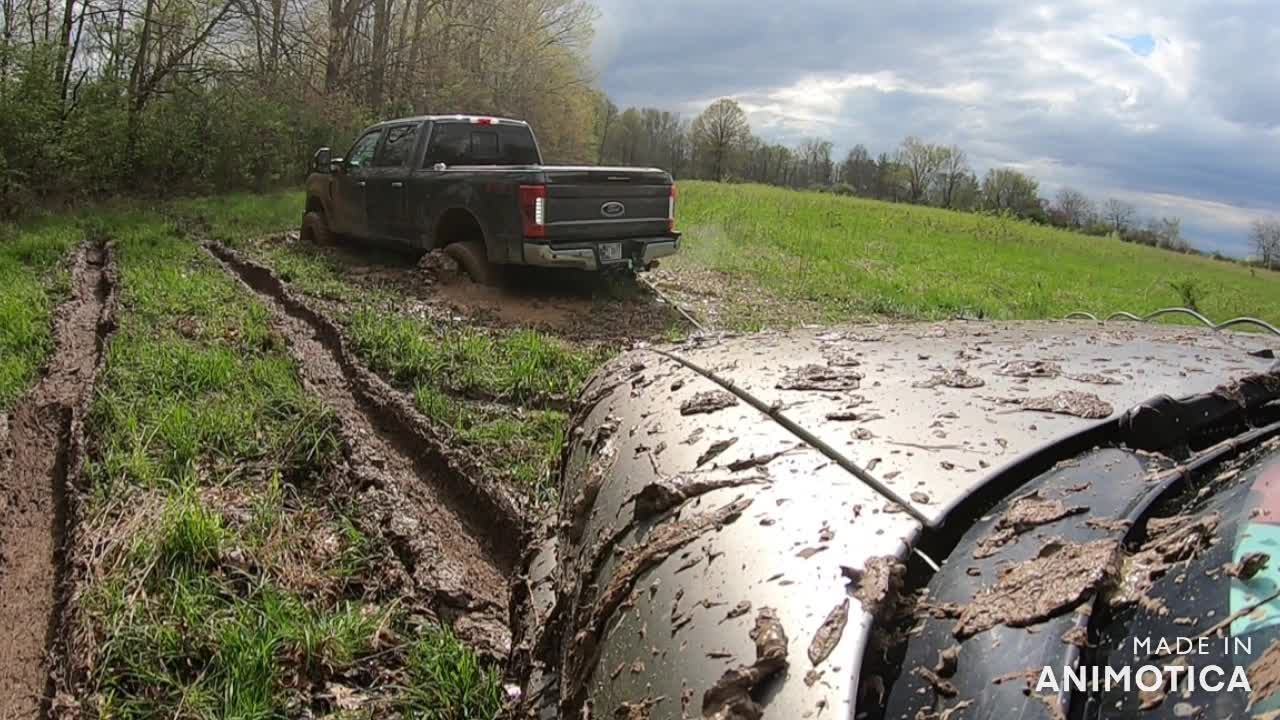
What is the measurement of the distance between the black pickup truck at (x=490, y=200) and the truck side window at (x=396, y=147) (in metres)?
0.02

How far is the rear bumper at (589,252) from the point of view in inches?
344

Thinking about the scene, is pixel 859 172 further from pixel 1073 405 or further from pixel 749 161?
pixel 1073 405

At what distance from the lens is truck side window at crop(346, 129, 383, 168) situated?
1127cm

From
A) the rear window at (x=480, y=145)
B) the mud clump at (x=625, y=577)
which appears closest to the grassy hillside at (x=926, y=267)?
the rear window at (x=480, y=145)

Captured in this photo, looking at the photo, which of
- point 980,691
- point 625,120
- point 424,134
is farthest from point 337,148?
point 625,120

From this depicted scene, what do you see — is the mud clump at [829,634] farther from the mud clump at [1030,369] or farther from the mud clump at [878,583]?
the mud clump at [1030,369]

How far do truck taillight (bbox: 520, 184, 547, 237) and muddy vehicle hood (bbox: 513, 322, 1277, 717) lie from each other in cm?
655

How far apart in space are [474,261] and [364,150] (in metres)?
3.20

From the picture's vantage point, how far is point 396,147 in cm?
1078

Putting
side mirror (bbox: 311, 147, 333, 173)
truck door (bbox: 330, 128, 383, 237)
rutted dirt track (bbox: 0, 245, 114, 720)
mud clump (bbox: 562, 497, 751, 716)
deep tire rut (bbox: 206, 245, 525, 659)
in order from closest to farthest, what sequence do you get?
mud clump (bbox: 562, 497, 751, 716) → rutted dirt track (bbox: 0, 245, 114, 720) → deep tire rut (bbox: 206, 245, 525, 659) → truck door (bbox: 330, 128, 383, 237) → side mirror (bbox: 311, 147, 333, 173)

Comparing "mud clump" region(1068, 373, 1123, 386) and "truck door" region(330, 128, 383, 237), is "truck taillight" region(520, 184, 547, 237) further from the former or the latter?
"mud clump" region(1068, 373, 1123, 386)

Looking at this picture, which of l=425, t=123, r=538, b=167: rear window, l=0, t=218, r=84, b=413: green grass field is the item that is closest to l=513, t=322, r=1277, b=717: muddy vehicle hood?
l=0, t=218, r=84, b=413: green grass field

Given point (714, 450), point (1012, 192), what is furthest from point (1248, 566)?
point (1012, 192)

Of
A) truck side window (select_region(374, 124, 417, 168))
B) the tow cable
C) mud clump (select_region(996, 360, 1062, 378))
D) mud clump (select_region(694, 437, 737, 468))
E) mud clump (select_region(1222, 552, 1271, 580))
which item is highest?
truck side window (select_region(374, 124, 417, 168))
